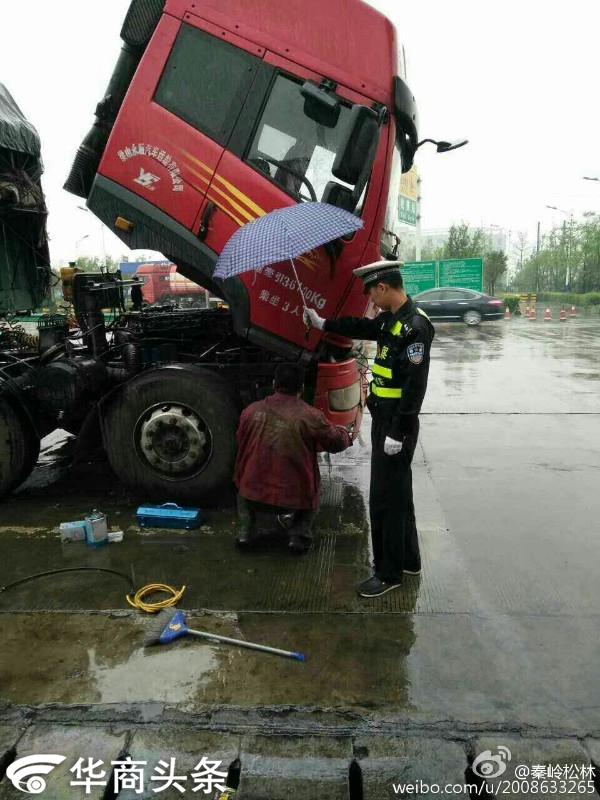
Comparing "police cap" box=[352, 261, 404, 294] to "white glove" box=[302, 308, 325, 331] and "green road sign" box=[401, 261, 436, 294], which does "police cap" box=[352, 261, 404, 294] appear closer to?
"white glove" box=[302, 308, 325, 331]

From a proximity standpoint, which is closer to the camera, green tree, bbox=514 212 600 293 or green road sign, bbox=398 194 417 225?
green road sign, bbox=398 194 417 225

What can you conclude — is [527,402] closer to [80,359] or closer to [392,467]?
[392,467]

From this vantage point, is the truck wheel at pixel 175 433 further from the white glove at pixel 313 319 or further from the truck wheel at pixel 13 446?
the white glove at pixel 313 319

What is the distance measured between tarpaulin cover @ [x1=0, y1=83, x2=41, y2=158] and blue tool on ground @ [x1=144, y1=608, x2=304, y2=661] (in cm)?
419

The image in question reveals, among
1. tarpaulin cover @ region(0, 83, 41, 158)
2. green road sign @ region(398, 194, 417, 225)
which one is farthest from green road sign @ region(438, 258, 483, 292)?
tarpaulin cover @ region(0, 83, 41, 158)

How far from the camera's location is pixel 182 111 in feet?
13.4

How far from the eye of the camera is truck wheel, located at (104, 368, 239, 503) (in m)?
4.45

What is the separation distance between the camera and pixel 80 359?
15.4 ft

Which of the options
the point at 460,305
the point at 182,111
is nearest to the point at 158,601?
the point at 182,111

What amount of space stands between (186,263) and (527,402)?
18.2ft

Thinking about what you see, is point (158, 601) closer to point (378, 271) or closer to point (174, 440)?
point (174, 440)

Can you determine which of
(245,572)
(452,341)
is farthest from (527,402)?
(452,341)

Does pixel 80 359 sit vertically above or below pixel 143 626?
above

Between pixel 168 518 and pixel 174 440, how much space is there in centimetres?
58
